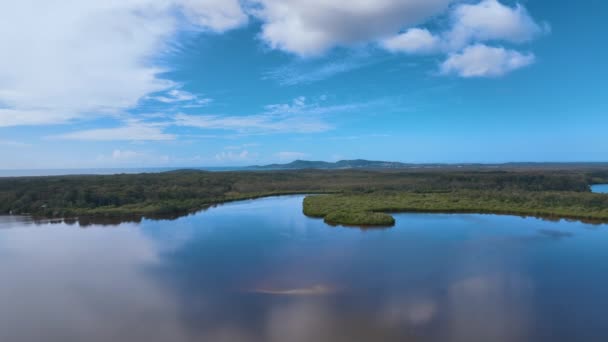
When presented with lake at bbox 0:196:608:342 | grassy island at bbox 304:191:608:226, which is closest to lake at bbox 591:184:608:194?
grassy island at bbox 304:191:608:226

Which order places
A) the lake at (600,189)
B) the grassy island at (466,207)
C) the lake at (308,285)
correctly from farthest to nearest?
the lake at (600,189) < the grassy island at (466,207) < the lake at (308,285)

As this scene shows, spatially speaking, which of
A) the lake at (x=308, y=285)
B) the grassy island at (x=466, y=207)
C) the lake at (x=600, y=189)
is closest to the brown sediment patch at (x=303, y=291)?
the lake at (x=308, y=285)

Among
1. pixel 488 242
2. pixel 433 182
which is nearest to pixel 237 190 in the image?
pixel 433 182

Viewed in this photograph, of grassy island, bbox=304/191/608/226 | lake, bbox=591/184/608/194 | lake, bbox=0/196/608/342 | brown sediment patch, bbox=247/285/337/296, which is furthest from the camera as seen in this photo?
lake, bbox=591/184/608/194

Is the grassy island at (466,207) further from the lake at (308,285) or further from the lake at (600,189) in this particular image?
the lake at (600,189)

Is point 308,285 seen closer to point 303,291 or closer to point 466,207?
point 303,291

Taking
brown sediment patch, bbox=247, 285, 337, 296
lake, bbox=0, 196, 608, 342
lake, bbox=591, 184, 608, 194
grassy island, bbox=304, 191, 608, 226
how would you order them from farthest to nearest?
lake, bbox=591, 184, 608, 194 → grassy island, bbox=304, 191, 608, 226 → brown sediment patch, bbox=247, 285, 337, 296 → lake, bbox=0, 196, 608, 342

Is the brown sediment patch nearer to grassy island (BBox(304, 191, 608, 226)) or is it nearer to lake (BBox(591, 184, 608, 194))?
grassy island (BBox(304, 191, 608, 226))

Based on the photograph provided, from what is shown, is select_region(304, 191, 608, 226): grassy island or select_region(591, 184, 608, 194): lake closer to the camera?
select_region(304, 191, 608, 226): grassy island

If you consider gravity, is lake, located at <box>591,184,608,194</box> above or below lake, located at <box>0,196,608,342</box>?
above
